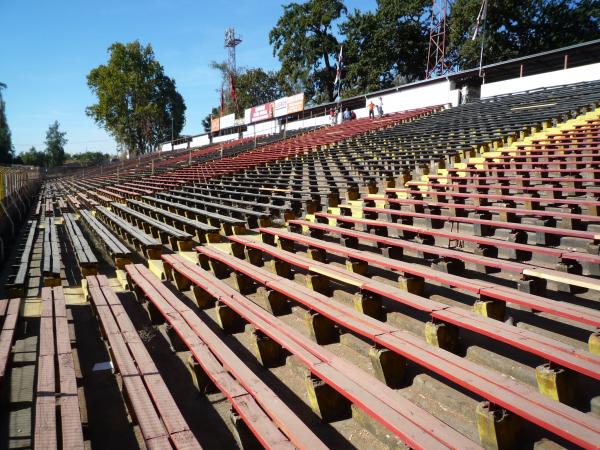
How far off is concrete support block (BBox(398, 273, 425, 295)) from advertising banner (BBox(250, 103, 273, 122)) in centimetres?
2722

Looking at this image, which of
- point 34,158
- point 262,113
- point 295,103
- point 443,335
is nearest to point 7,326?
point 443,335

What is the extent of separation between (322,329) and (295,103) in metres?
25.2

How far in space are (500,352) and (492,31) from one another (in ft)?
121

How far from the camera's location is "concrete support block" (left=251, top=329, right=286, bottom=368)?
3.06 metres

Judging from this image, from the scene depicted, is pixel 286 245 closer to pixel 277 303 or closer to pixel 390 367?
pixel 277 303

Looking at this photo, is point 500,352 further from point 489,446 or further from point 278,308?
point 278,308

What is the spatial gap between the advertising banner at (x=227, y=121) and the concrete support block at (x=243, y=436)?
35.1m

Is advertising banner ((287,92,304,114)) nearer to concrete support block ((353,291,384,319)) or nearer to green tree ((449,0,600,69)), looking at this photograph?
green tree ((449,0,600,69))

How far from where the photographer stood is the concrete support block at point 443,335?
259 centimetres

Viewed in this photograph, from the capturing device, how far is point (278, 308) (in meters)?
3.77

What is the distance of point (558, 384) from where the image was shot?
196cm

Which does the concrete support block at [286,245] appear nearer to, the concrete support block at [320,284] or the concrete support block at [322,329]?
the concrete support block at [320,284]

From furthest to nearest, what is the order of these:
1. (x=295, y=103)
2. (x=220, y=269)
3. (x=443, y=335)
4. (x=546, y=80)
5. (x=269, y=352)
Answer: (x=295, y=103)
(x=546, y=80)
(x=220, y=269)
(x=269, y=352)
(x=443, y=335)

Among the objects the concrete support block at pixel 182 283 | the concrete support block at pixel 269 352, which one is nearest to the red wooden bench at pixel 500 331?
the concrete support block at pixel 269 352
